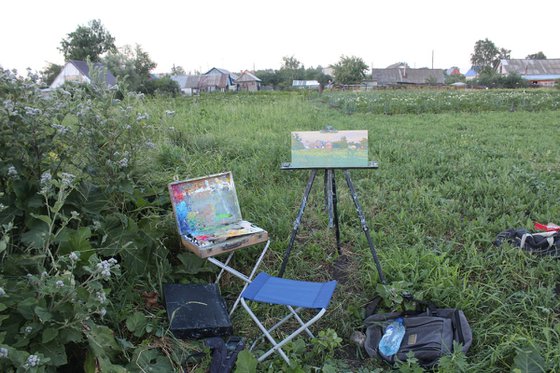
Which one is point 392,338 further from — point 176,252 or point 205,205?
point 176,252

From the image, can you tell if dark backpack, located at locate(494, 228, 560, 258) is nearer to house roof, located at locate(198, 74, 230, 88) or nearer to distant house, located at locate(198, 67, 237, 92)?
distant house, located at locate(198, 67, 237, 92)

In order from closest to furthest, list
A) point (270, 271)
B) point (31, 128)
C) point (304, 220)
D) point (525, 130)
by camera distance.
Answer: point (31, 128) < point (270, 271) < point (304, 220) < point (525, 130)

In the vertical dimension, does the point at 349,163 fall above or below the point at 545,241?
above

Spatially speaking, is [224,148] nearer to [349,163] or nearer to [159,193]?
[159,193]

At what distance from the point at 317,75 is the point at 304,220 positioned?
238 ft

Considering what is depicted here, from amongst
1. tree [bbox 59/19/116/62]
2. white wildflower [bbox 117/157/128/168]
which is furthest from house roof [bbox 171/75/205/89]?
white wildflower [bbox 117/157/128/168]

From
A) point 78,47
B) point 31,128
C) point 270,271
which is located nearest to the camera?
point 31,128

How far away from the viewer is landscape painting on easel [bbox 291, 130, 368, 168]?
3.53m

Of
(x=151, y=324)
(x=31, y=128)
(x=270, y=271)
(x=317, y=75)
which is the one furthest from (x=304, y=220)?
(x=317, y=75)

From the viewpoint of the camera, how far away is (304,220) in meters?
4.43

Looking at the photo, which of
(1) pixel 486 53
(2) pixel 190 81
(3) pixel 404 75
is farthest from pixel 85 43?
(1) pixel 486 53

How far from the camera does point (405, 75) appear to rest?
59.2 metres

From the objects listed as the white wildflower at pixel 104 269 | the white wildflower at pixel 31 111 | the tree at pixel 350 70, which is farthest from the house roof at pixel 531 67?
the white wildflower at pixel 104 269

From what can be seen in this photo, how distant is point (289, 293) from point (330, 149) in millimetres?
1459
